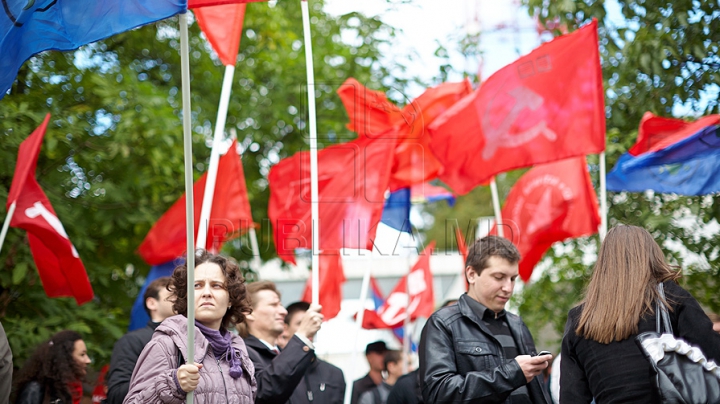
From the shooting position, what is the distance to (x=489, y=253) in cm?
463

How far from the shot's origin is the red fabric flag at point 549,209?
334 inches

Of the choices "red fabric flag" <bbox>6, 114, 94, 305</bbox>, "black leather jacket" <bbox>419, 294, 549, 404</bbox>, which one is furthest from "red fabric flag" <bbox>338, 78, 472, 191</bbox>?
"black leather jacket" <bbox>419, 294, 549, 404</bbox>

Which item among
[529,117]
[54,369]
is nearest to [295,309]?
[54,369]

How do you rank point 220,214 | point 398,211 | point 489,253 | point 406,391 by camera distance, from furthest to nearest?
point 398,211
point 220,214
point 406,391
point 489,253

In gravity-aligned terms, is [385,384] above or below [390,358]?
below

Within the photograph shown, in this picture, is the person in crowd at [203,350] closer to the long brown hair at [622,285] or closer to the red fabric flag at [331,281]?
the long brown hair at [622,285]

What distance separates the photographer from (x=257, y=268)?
11.3 meters

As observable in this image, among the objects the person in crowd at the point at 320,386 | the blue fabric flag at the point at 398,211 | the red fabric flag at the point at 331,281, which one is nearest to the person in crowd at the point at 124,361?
the person in crowd at the point at 320,386

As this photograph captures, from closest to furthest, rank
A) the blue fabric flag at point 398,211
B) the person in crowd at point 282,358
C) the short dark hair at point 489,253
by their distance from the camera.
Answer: the short dark hair at point 489,253 < the person in crowd at point 282,358 < the blue fabric flag at point 398,211

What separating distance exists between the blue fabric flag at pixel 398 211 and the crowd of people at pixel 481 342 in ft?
13.5

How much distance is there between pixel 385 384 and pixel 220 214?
94.6 inches

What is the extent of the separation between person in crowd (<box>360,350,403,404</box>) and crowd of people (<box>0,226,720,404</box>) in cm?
258

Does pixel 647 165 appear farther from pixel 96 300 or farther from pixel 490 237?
pixel 96 300

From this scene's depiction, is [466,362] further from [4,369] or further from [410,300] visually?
[410,300]
